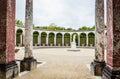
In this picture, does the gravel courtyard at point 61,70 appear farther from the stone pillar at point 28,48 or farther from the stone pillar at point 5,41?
the stone pillar at point 5,41

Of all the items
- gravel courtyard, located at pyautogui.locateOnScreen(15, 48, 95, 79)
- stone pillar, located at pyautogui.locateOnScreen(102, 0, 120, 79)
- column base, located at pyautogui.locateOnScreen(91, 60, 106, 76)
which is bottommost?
gravel courtyard, located at pyautogui.locateOnScreen(15, 48, 95, 79)

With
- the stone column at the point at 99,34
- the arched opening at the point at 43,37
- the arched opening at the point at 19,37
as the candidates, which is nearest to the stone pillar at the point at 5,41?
the stone column at the point at 99,34

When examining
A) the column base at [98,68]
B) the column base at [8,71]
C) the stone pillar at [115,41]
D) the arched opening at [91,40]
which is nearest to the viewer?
the stone pillar at [115,41]

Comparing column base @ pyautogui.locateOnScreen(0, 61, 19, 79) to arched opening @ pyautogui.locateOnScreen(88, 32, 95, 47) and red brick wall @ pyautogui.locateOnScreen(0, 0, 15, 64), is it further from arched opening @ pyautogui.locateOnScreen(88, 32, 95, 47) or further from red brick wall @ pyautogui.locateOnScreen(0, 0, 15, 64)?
arched opening @ pyautogui.locateOnScreen(88, 32, 95, 47)

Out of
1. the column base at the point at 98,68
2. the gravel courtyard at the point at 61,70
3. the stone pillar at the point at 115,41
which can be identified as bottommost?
the gravel courtyard at the point at 61,70

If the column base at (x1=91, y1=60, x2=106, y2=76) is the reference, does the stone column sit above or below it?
above

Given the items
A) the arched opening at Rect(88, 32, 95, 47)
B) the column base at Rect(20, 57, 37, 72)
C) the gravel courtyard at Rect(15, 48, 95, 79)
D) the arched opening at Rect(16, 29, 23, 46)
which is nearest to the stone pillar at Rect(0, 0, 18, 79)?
the gravel courtyard at Rect(15, 48, 95, 79)

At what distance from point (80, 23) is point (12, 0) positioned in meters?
62.0

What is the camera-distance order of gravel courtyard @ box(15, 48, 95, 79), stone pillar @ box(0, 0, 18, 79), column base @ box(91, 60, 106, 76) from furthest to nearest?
column base @ box(91, 60, 106, 76) < gravel courtyard @ box(15, 48, 95, 79) < stone pillar @ box(0, 0, 18, 79)

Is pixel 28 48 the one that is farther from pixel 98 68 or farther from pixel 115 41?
pixel 115 41

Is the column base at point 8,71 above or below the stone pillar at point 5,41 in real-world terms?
below

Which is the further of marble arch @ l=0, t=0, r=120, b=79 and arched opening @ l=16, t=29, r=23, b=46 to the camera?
arched opening @ l=16, t=29, r=23, b=46

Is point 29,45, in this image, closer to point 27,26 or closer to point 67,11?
point 27,26

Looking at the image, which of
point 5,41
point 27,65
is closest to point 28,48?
point 27,65
